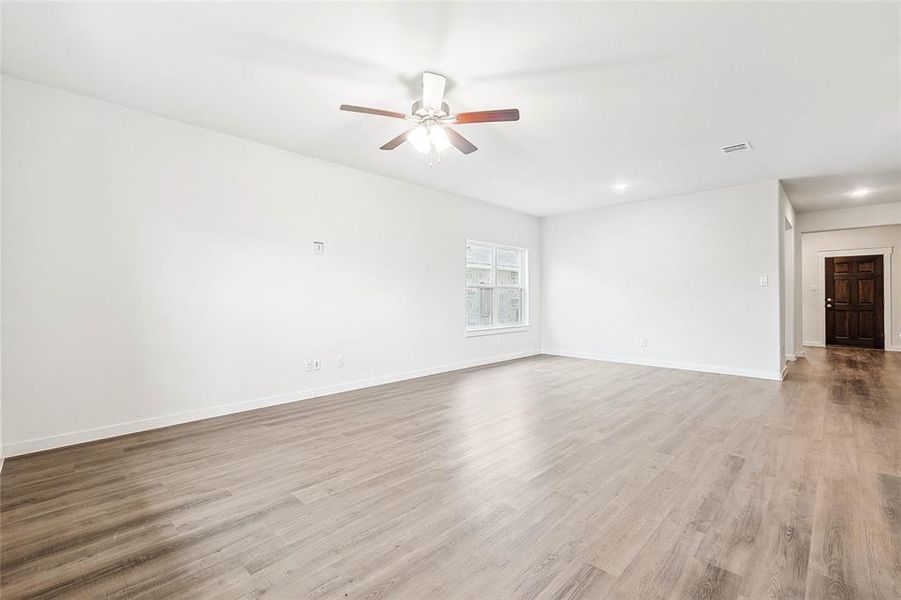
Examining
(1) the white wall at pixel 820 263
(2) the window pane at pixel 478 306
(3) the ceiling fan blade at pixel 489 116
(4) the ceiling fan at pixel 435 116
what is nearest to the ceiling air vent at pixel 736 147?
(4) the ceiling fan at pixel 435 116

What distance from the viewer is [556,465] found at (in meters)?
2.66

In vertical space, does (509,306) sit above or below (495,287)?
below

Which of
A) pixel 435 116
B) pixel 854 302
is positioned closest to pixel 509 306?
pixel 435 116

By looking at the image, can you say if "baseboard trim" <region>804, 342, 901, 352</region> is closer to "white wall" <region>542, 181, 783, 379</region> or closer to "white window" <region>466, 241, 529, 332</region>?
"white wall" <region>542, 181, 783, 379</region>

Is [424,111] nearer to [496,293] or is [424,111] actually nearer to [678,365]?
[496,293]

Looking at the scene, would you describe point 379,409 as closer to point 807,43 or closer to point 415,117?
point 415,117

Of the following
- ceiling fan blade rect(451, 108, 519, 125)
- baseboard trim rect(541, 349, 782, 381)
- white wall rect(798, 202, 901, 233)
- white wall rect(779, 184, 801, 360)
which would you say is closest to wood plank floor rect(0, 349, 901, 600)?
baseboard trim rect(541, 349, 782, 381)

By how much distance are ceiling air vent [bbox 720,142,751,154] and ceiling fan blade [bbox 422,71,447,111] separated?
3.28 metres

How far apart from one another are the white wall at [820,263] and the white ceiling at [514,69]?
549cm

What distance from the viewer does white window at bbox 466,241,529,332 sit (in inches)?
261

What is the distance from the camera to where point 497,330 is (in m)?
6.90

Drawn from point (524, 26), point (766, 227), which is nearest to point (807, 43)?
point (524, 26)

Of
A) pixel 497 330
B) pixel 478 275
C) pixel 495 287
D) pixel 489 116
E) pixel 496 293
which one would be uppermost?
pixel 489 116

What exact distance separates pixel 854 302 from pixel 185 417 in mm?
12220
